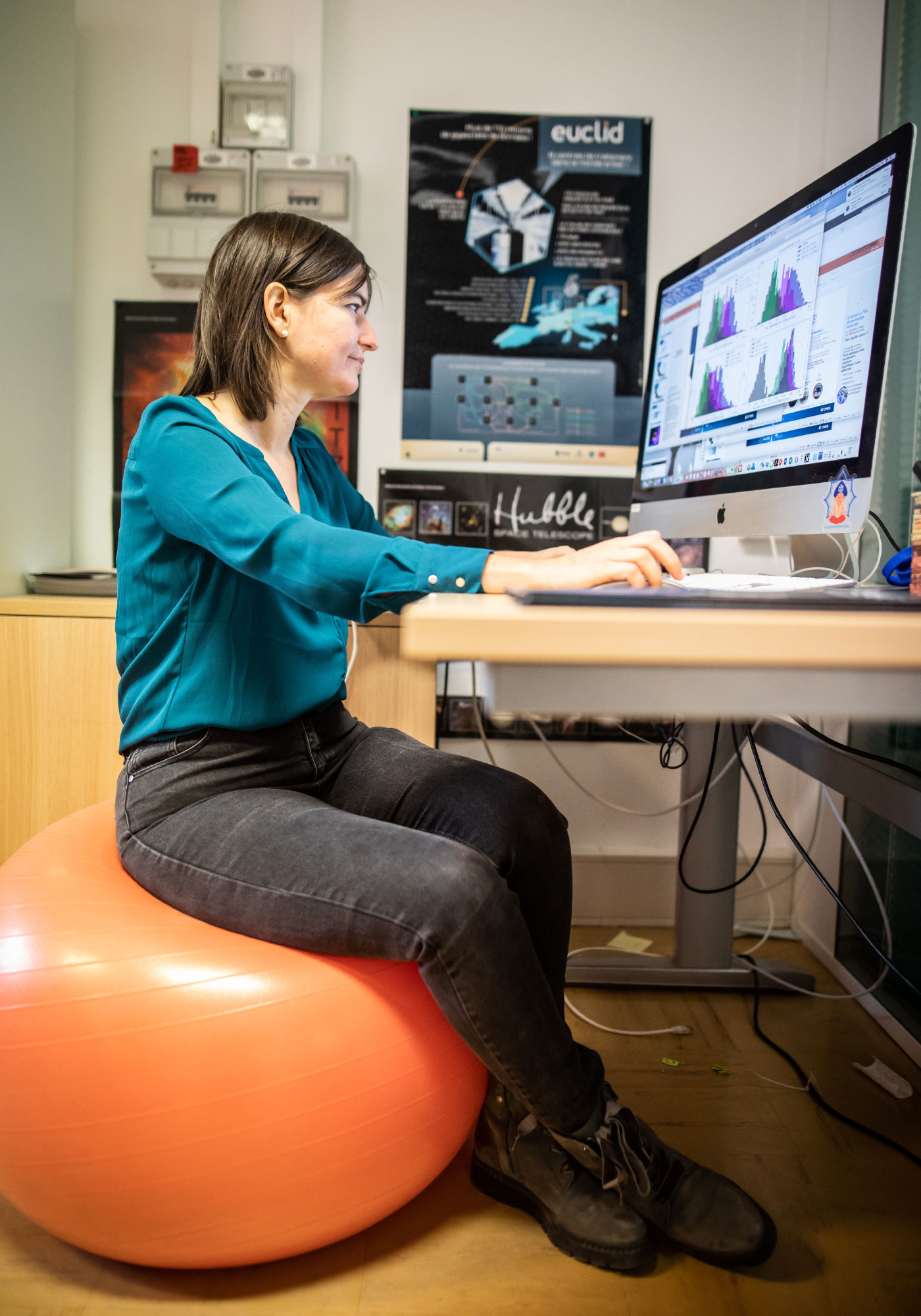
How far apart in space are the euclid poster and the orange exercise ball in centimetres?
134

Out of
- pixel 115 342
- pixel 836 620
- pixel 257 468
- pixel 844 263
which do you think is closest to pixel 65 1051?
pixel 257 468

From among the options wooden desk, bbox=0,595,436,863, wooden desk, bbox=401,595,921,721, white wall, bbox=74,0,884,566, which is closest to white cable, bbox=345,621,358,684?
wooden desk, bbox=0,595,436,863

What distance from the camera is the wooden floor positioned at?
0.94 meters

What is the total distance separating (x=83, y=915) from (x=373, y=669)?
0.74m

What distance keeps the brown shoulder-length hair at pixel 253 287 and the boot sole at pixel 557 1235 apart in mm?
1001

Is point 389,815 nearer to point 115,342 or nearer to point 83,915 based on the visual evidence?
point 83,915

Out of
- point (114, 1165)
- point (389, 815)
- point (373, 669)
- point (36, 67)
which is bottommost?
point (114, 1165)

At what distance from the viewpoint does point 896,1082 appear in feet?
4.56

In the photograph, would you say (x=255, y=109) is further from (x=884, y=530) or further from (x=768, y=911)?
(x=768, y=911)

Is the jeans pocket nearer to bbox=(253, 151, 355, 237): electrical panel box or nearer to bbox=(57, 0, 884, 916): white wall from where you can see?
bbox=(57, 0, 884, 916): white wall

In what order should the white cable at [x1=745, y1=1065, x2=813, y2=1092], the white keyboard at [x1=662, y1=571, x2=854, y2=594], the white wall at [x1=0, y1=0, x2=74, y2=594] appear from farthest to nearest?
1. the white wall at [x1=0, y1=0, x2=74, y2=594]
2. the white cable at [x1=745, y1=1065, x2=813, y2=1092]
3. the white keyboard at [x1=662, y1=571, x2=854, y2=594]

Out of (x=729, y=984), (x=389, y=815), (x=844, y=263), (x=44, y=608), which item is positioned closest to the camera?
(x=844, y=263)

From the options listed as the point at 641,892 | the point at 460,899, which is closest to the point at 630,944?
the point at 641,892

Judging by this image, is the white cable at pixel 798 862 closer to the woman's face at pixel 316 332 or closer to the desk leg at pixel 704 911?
the desk leg at pixel 704 911
